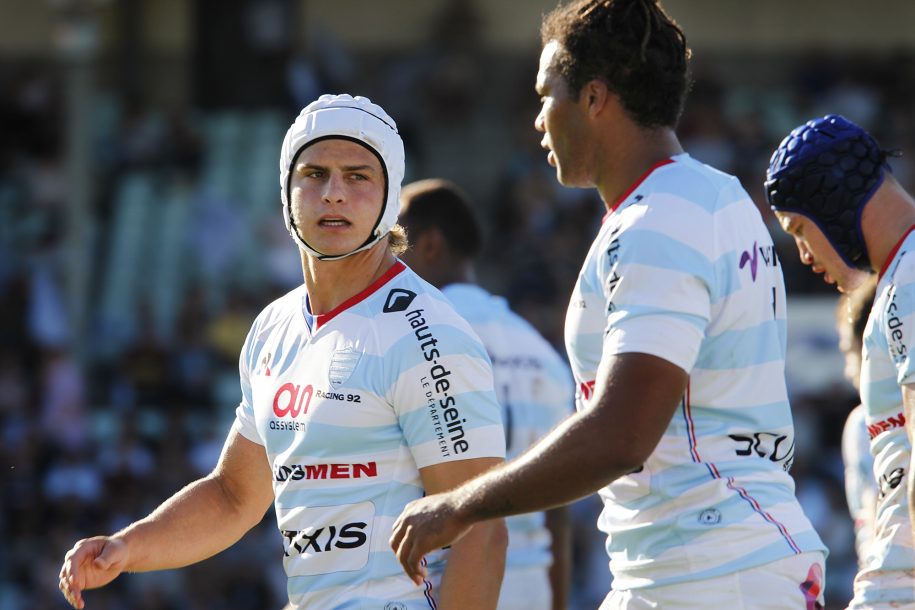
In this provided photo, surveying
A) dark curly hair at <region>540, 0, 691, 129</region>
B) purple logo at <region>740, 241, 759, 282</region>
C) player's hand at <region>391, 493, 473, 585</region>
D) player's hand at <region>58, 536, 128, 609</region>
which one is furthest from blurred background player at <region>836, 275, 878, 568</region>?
player's hand at <region>58, 536, 128, 609</region>

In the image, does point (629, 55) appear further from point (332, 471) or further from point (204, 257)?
point (204, 257)

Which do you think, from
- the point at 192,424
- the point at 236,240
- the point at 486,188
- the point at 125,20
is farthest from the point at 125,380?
the point at 125,20

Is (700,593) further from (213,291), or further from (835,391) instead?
(213,291)

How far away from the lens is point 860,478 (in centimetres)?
Answer: 495

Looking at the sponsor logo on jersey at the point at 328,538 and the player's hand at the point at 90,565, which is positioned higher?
the sponsor logo on jersey at the point at 328,538

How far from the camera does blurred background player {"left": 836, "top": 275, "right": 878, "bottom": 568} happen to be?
458 centimetres

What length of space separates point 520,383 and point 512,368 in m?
0.07

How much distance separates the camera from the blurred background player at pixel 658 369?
125 inches

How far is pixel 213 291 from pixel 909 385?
12.2 metres

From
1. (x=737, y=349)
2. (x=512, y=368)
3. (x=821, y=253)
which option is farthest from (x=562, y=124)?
(x=512, y=368)

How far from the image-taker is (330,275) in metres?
4.12

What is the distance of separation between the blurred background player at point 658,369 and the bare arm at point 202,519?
1.18m

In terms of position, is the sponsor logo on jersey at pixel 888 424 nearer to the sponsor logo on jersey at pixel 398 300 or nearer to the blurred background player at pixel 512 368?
the sponsor logo on jersey at pixel 398 300

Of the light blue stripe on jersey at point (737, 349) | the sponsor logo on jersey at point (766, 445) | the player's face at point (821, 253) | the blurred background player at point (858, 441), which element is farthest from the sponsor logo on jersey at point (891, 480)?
the light blue stripe on jersey at point (737, 349)
